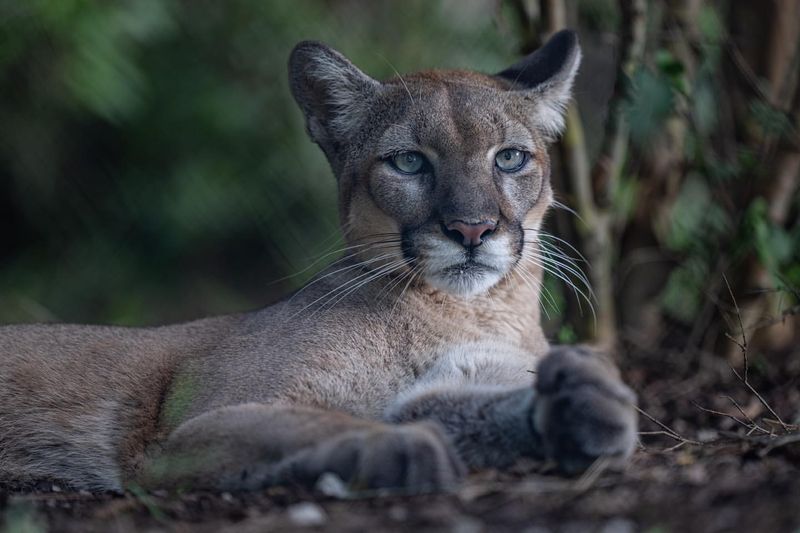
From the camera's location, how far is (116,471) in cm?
462

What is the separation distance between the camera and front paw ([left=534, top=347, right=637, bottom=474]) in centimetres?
355

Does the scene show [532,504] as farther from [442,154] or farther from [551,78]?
[551,78]

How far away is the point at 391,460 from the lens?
3.43 metres

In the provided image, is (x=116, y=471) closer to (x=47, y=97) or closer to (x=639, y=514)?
Result: (x=639, y=514)

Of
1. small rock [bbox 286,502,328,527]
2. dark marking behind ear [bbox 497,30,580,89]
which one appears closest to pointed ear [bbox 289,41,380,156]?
dark marking behind ear [bbox 497,30,580,89]

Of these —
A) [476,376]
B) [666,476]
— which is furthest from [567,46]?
[666,476]

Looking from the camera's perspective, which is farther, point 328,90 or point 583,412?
point 328,90

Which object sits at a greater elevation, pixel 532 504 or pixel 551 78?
pixel 551 78

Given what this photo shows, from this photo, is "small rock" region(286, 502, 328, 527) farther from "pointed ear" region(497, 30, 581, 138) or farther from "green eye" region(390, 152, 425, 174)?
"pointed ear" region(497, 30, 581, 138)

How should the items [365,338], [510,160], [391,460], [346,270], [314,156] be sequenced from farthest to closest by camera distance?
[314,156] → [346,270] → [510,160] → [365,338] → [391,460]

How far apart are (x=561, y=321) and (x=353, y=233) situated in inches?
88.9

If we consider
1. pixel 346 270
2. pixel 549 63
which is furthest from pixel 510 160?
pixel 346 270

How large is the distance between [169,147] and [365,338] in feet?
18.8

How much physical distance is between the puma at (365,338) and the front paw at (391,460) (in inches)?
6.6
